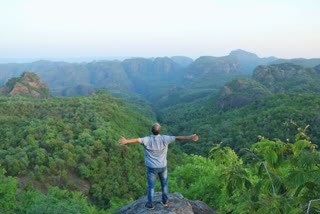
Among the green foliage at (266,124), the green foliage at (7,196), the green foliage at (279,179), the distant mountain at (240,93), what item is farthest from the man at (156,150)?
the distant mountain at (240,93)

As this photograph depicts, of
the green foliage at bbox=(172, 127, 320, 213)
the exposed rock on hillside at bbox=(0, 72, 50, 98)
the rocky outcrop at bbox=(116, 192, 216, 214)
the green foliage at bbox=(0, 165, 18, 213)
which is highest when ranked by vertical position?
the green foliage at bbox=(172, 127, 320, 213)

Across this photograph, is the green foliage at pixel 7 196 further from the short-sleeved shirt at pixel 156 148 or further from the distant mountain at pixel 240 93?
the distant mountain at pixel 240 93

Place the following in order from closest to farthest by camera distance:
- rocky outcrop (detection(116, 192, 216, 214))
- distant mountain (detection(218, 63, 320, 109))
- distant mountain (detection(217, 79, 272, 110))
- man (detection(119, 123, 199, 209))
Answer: man (detection(119, 123, 199, 209)) < rocky outcrop (detection(116, 192, 216, 214)) < distant mountain (detection(217, 79, 272, 110)) < distant mountain (detection(218, 63, 320, 109))

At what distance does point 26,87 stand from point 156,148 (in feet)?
351

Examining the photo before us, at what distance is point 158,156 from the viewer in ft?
35.0

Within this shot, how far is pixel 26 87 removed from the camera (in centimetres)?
10744

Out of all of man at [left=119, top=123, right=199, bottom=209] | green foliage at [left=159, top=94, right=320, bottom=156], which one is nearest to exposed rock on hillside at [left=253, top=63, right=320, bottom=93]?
green foliage at [left=159, top=94, right=320, bottom=156]

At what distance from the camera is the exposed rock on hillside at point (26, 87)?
104887 mm

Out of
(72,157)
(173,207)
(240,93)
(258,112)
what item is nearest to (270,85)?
(240,93)

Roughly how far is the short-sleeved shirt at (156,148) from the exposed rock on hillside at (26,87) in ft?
334

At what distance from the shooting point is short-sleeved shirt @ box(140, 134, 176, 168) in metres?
10.5

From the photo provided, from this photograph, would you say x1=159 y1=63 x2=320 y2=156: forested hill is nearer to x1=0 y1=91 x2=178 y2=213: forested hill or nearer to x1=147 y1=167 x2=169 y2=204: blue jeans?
x1=0 y1=91 x2=178 y2=213: forested hill

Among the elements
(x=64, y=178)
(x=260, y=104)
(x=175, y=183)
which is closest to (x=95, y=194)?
(x=64, y=178)

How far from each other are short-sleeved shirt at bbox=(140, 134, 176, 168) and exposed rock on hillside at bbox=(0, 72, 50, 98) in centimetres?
10195
